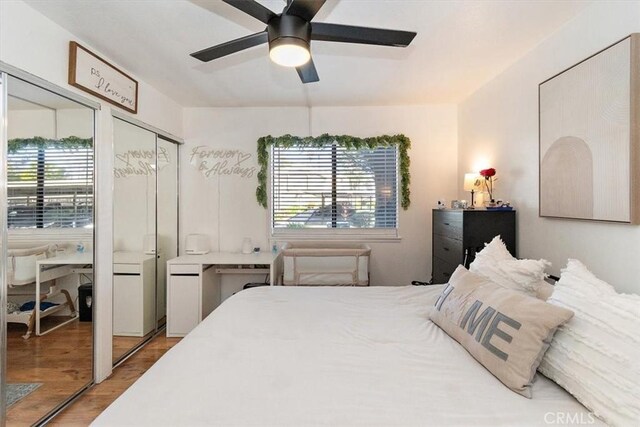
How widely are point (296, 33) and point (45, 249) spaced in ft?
6.66

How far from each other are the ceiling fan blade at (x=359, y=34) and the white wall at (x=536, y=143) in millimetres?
1165

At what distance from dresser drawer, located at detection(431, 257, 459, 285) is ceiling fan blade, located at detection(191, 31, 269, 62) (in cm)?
230

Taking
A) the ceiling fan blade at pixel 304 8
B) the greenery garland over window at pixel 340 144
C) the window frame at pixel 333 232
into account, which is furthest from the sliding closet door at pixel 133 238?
the ceiling fan blade at pixel 304 8

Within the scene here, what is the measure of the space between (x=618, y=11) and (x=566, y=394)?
6.31 feet

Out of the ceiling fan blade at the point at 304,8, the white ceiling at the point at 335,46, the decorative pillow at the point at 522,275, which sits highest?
the white ceiling at the point at 335,46

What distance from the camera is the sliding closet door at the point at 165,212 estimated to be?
333cm

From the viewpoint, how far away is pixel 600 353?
3.24ft

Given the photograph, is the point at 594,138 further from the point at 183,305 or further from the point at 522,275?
the point at 183,305

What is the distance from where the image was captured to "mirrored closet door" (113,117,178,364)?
8.71ft

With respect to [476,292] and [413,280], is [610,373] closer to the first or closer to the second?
[476,292]

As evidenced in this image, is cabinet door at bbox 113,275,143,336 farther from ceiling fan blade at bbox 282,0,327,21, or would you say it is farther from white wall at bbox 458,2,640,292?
white wall at bbox 458,2,640,292

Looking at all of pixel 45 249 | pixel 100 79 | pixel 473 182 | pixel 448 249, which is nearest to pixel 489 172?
pixel 473 182

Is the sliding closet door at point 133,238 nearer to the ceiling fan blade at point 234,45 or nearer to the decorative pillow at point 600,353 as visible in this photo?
the ceiling fan blade at point 234,45

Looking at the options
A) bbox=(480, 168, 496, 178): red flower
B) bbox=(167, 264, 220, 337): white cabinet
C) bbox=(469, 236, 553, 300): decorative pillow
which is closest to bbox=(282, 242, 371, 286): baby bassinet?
bbox=(167, 264, 220, 337): white cabinet
